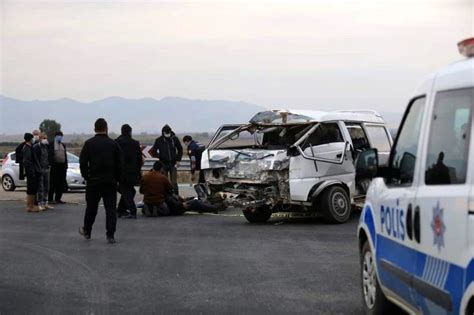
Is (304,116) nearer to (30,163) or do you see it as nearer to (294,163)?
(294,163)

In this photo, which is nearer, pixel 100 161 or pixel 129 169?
pixel 100 161

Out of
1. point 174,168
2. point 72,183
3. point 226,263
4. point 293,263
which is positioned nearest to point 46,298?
point 226,263

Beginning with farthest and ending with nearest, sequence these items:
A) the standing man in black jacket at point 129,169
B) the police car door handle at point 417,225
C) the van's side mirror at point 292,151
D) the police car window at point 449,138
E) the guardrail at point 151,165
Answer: the guardrail at point 151,165 < the standing man in black jacket at point 129,169 < the van's side mirror at point 292,151 < the police car door handle at point 417,225 < the police car window at point 449,138

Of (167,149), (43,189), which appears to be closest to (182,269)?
(43,189)

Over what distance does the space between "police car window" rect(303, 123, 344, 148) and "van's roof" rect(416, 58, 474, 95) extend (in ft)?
27.5

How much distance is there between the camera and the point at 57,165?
1789 centimetres

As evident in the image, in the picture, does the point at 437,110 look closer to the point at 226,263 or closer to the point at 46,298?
the point at 46,298

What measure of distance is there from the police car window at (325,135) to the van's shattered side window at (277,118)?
0.98 feet

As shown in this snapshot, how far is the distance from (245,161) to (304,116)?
139 cm

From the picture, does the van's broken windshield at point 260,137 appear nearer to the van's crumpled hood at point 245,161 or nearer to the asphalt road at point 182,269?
the van's crumpled hood at point 245,161

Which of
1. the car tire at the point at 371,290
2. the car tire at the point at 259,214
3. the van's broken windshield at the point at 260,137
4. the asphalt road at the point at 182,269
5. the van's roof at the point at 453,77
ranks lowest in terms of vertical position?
the asphalt road at the point at 182,269

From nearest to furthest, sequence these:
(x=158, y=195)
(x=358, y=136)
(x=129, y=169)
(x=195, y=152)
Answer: (x=358, y=136), (x=129, y=169), (x=158, y=195), (x=195, y=152)

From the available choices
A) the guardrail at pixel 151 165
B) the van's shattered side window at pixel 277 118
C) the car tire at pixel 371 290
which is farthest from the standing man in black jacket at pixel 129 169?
the guardrail at pixel 151 165

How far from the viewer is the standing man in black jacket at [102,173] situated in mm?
11148
